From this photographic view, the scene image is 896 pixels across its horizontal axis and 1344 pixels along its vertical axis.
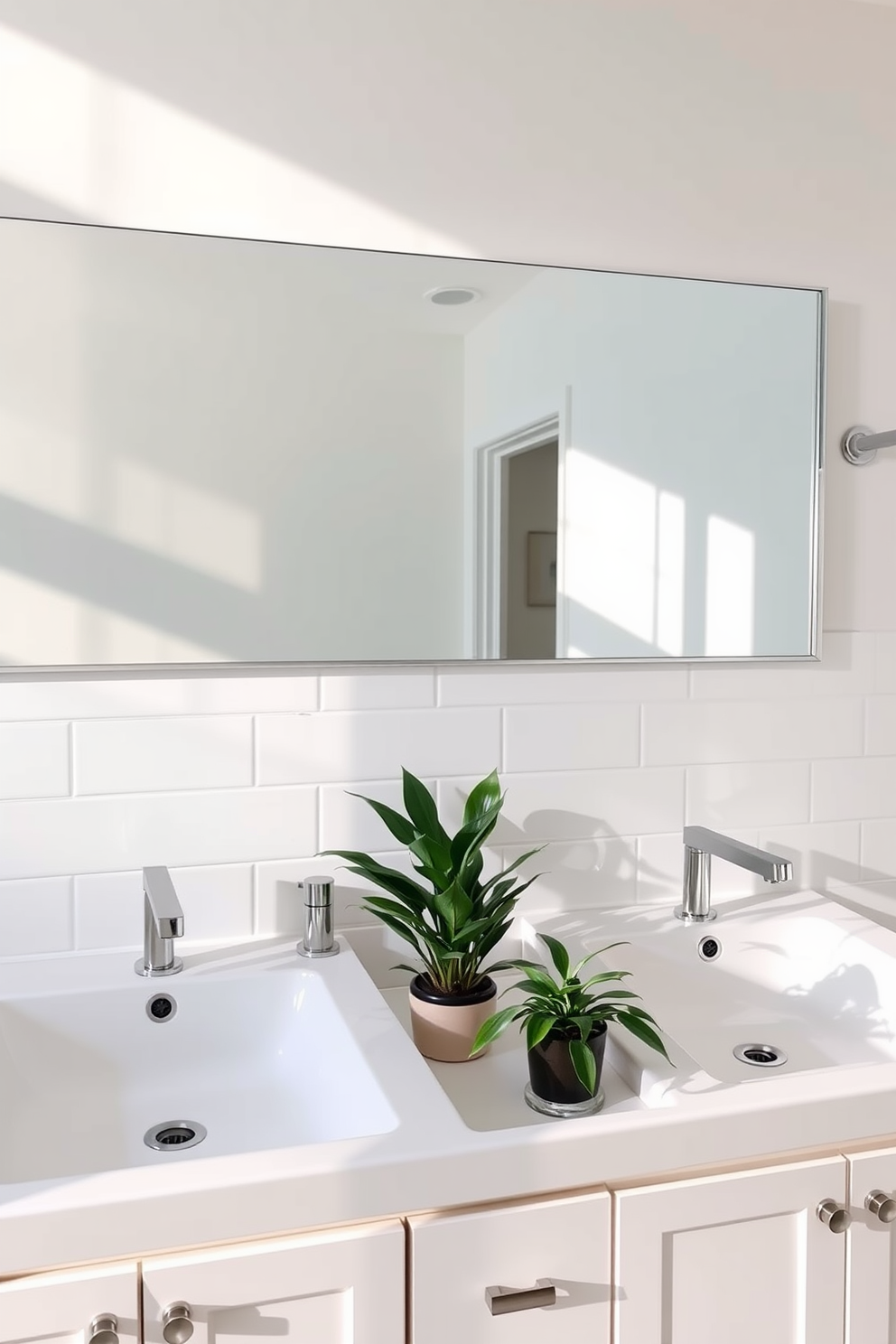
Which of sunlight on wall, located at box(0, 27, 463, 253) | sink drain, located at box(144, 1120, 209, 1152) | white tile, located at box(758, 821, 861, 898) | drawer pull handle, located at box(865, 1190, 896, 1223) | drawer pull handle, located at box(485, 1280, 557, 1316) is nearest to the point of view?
drawer pull handle, located at box(485, 1280, 557, 1316)

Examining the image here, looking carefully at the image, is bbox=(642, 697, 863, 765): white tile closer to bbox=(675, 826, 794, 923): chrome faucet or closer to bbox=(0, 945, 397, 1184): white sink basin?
bbox=(675, 826, 794, 923): chrome faucet

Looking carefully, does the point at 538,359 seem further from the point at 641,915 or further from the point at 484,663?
the point at 641,915

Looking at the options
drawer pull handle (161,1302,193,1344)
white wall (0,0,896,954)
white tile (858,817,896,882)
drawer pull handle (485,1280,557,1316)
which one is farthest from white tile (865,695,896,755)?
drawer pull handle (161,1302,193,1344)

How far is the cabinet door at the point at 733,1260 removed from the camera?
94 centimetres

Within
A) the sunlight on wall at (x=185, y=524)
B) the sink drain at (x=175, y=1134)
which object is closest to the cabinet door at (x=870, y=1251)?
the sink drain at (x=175, y=1134)

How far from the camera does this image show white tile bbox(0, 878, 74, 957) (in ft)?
4.25

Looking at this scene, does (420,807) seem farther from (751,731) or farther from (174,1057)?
(751,731)

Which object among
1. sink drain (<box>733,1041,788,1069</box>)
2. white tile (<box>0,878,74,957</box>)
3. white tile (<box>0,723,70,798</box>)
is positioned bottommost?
sink drain (<box>733,1041,788,1069</box>)

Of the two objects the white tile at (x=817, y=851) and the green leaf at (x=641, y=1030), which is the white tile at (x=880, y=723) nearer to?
the white tile at (x=817, y=851)

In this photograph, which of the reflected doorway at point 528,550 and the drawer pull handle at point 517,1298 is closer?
the drawer pull handle at point 517,1298

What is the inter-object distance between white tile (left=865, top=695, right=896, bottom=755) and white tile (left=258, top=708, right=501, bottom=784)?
0.60 metres

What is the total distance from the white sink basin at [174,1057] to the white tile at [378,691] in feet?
1.09

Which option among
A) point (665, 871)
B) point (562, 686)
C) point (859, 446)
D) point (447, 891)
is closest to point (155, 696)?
point (447, 891)

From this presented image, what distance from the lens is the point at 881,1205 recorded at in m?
1.00
